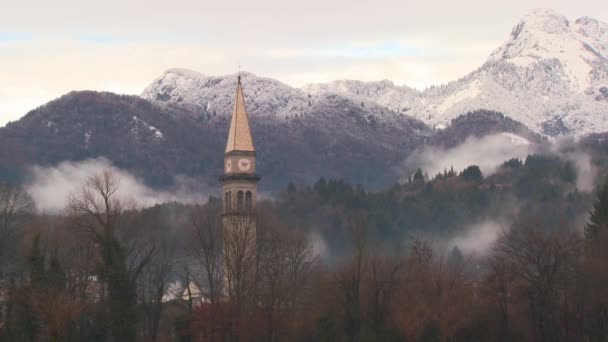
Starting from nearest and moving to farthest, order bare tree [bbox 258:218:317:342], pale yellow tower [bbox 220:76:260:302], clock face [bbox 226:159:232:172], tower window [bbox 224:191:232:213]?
bare tree [bbox 258:218:317:342]
pale yellow tower [bbox 220:76:260:302]
tower window [bbox 224:191:232:213]
clock face [bbox 226:159:232:172]

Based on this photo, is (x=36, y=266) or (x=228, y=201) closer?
(x=36, y=266)

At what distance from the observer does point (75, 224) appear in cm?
10838

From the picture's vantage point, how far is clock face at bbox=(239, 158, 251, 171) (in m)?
131

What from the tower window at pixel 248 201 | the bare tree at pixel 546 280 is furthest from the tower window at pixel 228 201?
the bare tree at pixel 546 280

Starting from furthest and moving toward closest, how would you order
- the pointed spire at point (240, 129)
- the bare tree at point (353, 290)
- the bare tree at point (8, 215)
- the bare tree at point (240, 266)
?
the pointed spire at point (240, 129)
the bare tree at point (8, 215)
the bare tree at point (353, 290)
the bare tree at point (240, 266)

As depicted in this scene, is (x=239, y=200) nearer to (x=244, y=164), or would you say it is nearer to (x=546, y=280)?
(x=244, y=164)

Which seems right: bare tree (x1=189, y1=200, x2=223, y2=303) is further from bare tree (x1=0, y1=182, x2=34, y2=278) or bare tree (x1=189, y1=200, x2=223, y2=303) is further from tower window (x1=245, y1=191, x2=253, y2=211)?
bare tree (x1=0, y1=182, x2=34, y2=278)

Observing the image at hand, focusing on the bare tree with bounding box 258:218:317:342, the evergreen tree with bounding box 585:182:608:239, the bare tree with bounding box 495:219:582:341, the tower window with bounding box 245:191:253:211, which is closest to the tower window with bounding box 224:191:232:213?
the tower window with bounding box 245:191:253:211

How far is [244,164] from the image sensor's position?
131000mm

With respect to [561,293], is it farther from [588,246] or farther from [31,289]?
[31,289]

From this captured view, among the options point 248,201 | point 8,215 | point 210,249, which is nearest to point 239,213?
point 248,201

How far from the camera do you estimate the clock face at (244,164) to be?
429 ft

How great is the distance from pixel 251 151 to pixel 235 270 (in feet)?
75.4

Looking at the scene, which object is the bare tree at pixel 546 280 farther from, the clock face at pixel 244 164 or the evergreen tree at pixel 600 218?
the clock face at pixel 244 164
